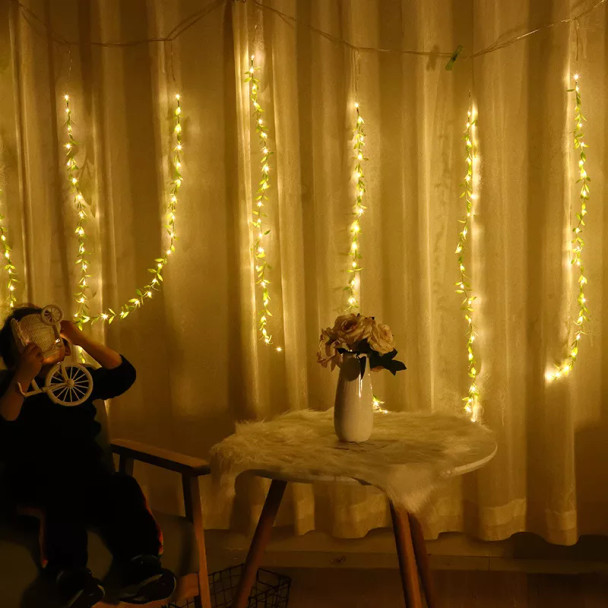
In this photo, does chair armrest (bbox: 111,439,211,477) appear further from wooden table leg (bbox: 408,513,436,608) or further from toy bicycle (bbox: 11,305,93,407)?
wooden table leg (bbox: 408,513,436,608)

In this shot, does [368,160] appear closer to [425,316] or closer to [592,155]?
[425,316]

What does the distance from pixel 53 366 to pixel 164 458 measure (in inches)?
15.8

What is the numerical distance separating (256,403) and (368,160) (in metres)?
0.97

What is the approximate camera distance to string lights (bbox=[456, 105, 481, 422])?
2447 millimetres

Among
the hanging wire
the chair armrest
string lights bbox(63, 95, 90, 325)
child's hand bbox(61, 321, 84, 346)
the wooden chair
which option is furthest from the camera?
string lights bbox(63, 95, 90, 325)

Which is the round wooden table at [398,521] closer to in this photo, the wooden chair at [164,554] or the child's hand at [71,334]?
the wooden chair at [164,554]

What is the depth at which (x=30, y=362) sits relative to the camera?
1.92 metres

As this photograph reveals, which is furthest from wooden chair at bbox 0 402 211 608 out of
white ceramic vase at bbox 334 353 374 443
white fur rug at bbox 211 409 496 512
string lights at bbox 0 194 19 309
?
string lights at bbox 0 194 19 309

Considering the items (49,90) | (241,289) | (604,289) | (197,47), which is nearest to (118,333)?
(241,289)

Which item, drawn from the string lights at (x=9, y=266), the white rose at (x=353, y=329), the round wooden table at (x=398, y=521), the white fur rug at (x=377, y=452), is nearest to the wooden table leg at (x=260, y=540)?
the round wooden table at (x=398, y=521)

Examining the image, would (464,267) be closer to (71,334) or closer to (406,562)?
(406,562)

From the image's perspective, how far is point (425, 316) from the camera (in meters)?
2.48

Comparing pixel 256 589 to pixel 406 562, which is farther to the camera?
pixel 256 589

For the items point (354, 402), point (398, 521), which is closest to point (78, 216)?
point (354, 402)
